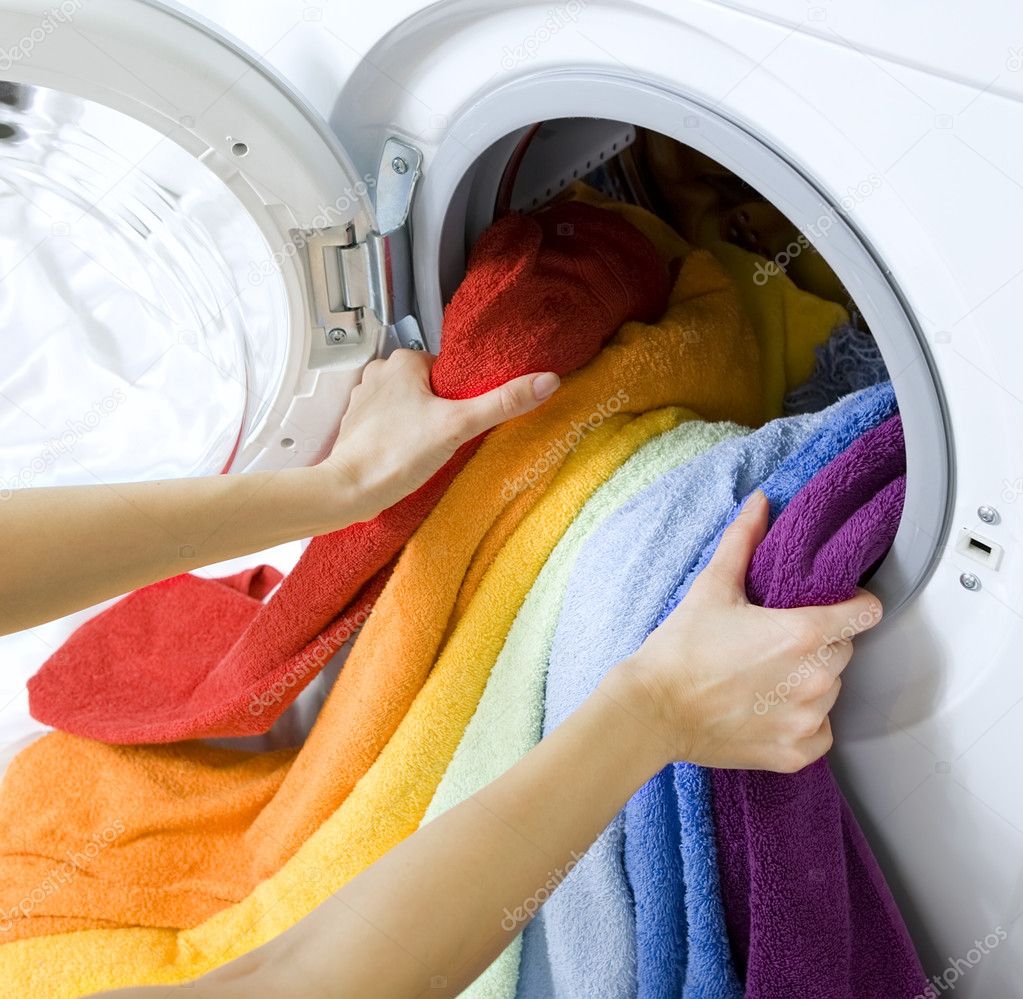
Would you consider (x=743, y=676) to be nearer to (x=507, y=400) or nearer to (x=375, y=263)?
(x=507, y=400)

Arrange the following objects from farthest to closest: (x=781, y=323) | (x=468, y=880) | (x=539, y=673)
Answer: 1. (x=781, y=323)
2. (x=539, y=673)
3. (x=468, y=880)

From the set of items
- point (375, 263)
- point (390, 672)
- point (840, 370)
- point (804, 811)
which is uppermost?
point (375, 263)

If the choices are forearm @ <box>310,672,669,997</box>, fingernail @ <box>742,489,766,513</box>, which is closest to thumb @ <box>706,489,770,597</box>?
fingernail @ <box>742,489,766,513</box>

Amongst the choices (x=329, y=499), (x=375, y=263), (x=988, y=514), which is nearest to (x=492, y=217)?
(x=375, y=263)

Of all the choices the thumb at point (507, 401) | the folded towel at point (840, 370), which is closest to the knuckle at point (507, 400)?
the thumb at point (507, 401)

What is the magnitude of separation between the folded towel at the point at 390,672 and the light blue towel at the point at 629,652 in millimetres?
96

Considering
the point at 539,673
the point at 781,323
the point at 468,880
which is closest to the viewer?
the point at 468,880

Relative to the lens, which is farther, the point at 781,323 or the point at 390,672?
the point at 781,323

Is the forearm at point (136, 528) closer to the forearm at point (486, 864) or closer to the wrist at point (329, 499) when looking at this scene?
the wrist at point (329, 499)

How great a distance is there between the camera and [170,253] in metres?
0.95

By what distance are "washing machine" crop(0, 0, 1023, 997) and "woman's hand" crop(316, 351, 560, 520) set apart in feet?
0.19

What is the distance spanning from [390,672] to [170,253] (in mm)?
423

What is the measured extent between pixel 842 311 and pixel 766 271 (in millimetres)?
85

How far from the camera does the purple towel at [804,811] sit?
65 centimetres
